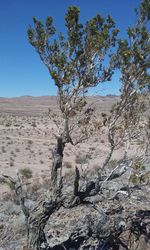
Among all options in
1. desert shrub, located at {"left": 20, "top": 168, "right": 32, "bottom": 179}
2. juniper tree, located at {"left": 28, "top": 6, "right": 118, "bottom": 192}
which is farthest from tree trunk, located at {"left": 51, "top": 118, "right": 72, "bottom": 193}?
desert shrub, located at {"left": 20, "top": 168, "right": 32, "bottom": 179}

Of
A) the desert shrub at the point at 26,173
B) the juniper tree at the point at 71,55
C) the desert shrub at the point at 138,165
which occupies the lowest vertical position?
the desert shrub at the point at 26,173

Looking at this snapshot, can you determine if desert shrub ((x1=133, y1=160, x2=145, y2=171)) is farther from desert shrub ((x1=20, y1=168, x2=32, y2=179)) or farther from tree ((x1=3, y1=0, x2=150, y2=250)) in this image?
desert shrub ((x1=20, y1=168, x2=32, y2=179))

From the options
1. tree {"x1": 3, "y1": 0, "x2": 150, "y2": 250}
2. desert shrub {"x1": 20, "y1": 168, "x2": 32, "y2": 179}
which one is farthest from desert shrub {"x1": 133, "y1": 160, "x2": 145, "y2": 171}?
desert shrub {"x1": 20, "y1": 168, "x2": 32, "y2": 179}

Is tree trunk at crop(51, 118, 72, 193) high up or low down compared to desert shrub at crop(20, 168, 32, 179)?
up

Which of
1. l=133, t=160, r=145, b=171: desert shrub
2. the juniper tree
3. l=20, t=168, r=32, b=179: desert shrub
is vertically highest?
the juniper tree

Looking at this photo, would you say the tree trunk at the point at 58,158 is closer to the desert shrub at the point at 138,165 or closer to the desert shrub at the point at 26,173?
the desert shrub at the point at 138,165

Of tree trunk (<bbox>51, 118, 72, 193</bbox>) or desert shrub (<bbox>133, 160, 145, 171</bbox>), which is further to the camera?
desert shrub (<bbox>133, 160, 145, 171</bbox>)

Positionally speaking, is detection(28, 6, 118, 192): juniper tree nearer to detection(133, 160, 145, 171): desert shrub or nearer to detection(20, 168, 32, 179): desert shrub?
detection(133, 160, 145, 171): desert shrub

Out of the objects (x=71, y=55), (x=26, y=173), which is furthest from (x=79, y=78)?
(x=26, y=173)

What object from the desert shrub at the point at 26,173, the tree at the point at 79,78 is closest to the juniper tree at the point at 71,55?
the tree at the point at 79,78

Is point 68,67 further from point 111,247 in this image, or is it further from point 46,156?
point 46,156

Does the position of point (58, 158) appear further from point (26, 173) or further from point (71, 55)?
point (26, 173)

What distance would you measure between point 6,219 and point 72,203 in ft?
14.7

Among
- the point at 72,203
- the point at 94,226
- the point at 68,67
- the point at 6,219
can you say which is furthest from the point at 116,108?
the point at 6,219
